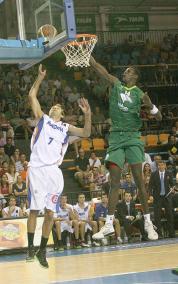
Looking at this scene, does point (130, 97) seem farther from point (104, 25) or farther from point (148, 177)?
point (104, 25)

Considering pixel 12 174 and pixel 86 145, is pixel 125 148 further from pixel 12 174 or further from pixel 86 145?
pixel 86 145

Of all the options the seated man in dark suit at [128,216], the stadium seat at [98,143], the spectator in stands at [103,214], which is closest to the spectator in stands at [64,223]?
the spectator in stands at [103,214]

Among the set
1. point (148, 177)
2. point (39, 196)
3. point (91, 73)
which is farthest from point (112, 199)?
point (91, 73)

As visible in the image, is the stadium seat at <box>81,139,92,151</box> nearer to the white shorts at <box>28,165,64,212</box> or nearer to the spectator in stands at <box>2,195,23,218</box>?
the spectator in stands at <box>2,195,23,218</box>

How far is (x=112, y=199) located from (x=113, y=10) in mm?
19819

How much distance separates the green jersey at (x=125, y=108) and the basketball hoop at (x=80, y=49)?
1616 millimetres

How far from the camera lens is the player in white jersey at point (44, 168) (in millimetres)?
7652

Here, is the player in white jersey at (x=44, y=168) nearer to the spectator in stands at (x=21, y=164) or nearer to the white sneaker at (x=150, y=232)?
the white sneaker at (x=150, y=232)

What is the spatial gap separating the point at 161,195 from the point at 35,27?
23.1ft

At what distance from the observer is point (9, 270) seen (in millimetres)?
9773

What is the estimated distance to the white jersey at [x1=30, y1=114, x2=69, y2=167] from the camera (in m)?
7.73

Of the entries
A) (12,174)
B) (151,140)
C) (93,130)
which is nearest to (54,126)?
(12,174)

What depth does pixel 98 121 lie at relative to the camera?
20.8 m

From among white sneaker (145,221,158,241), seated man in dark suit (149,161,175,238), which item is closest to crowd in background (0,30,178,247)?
seated man in dark suit (149,161,175,238)
